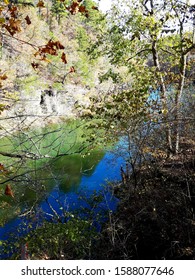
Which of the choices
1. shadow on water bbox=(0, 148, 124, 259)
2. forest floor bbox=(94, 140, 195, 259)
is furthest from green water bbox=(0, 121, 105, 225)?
forest floor bbox=(94, 140, 195, 259)

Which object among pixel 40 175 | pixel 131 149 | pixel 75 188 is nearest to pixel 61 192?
pixel 75 188

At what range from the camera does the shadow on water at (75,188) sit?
9959mm

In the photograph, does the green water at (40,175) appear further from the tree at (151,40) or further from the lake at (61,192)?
the tree at (151,40)

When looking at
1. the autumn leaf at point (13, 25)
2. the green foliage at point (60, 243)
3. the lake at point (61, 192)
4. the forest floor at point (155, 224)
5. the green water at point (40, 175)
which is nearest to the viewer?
the autumn leaf at point (13, 25)

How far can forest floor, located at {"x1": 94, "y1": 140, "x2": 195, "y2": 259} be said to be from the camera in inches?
243

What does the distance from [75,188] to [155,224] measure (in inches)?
261

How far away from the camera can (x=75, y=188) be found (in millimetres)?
13281

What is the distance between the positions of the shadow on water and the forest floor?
1390 mm

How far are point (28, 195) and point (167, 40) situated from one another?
8.57m

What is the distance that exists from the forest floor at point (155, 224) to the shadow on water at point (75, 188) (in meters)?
1.39

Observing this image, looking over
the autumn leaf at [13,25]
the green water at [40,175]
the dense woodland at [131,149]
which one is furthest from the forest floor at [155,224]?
the autumn leaf at [13,25]

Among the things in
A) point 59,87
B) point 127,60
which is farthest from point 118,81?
point 59,87

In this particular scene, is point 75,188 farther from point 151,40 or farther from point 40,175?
A: point 151,40
